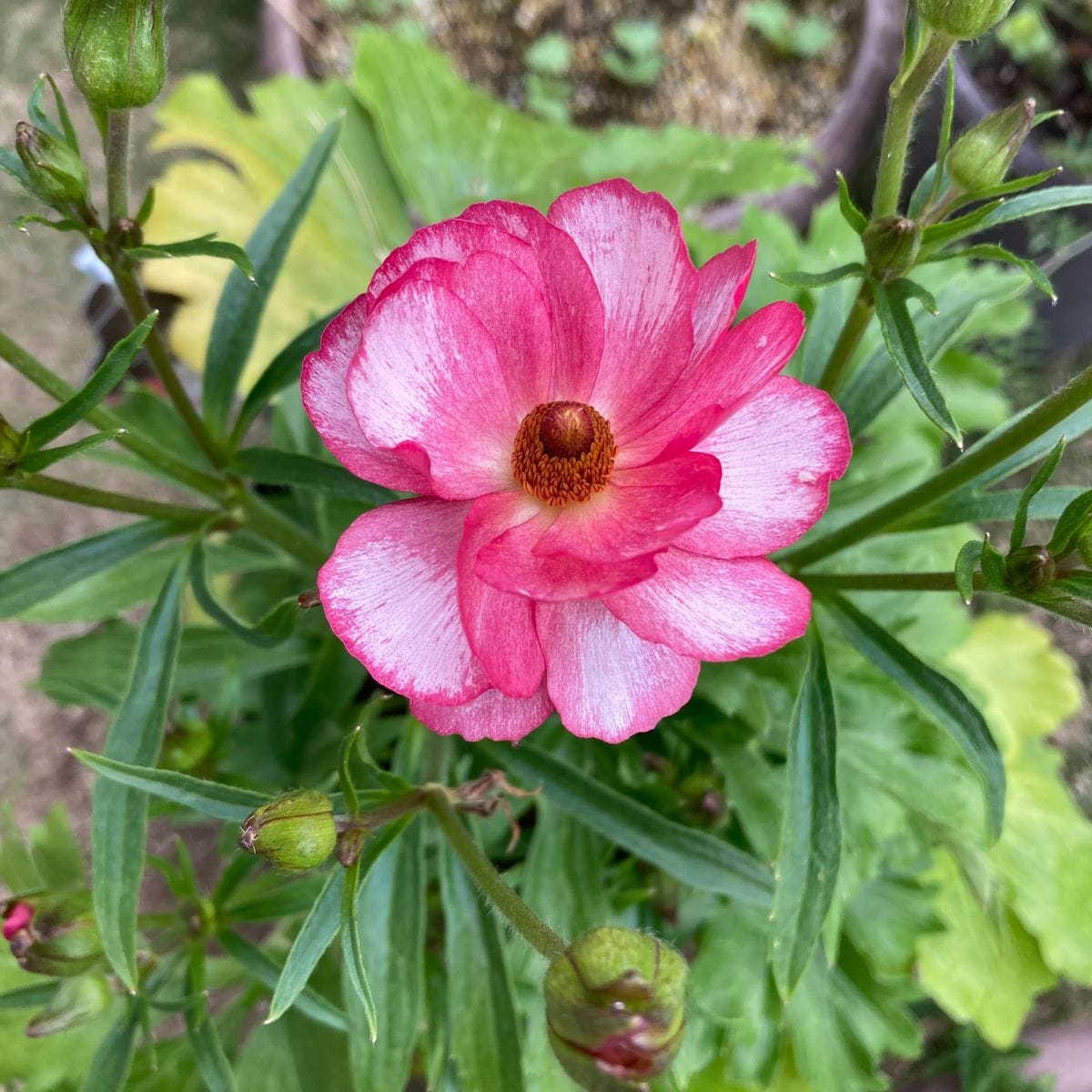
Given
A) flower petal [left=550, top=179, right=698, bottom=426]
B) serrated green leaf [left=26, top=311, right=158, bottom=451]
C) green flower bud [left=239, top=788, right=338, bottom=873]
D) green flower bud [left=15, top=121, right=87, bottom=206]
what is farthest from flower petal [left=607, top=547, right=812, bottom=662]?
green flower bud [left=15, top=121, right=87, bottom=206]

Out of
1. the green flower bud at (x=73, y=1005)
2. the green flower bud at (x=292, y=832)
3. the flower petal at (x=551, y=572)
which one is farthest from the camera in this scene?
the green flower bud at (x=73, y=1005)

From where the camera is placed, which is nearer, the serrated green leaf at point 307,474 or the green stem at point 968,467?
the green stem at point 968,467

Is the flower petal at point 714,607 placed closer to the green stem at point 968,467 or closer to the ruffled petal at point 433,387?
the ruffled petal at point 433,387

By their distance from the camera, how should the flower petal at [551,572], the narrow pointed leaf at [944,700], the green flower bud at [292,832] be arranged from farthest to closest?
the narrow pointed leaf at [944,700] < the green flower bud at [292,832] < the flower petal at [551,572]

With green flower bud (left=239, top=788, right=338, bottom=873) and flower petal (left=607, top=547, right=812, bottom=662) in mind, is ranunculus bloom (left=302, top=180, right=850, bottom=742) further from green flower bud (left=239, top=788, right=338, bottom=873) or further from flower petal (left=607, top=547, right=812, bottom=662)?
green flower bud (left=239, top=788, right=338, bottom=873)

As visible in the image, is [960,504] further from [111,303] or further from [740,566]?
[111,303]

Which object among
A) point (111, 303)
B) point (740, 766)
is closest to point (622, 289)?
point (740, 766)

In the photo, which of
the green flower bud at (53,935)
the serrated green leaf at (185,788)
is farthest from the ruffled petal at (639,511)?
the green flower bud at (53,935)

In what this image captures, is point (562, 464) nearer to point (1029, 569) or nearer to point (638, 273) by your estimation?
point (638, 273)
